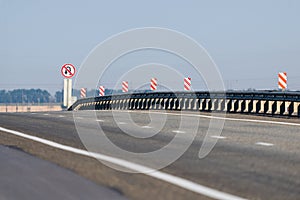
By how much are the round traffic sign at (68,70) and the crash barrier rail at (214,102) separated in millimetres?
2908

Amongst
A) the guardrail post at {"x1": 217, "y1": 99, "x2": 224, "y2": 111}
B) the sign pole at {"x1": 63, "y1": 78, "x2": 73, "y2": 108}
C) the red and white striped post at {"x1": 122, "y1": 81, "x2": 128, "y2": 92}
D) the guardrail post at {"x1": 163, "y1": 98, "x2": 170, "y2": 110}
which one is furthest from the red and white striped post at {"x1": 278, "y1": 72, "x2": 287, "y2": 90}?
the red and white striped post at {"x1": 122, "y1": 81, "x2": 128, "y2": 92}

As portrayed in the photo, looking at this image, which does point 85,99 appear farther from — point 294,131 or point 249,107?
point 294,131

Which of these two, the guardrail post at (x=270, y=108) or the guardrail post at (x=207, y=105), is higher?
the guardrail post at (x=270, y=108)

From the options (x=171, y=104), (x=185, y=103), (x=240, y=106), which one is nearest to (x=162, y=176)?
(x=240, y=106)

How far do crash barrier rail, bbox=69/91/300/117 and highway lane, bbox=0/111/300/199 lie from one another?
21.6ft

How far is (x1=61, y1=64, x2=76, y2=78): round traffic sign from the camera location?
33.3 m

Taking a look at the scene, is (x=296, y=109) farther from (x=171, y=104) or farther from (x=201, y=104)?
(x=171, y=104)

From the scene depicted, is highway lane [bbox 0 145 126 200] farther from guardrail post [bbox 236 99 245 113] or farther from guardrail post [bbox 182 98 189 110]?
guardrail post [bbox 182 98 189 110]

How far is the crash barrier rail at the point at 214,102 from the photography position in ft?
70.2

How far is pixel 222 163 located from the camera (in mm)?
8695

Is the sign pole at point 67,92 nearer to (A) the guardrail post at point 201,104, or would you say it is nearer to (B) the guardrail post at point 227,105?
(A) the guardrail post at point 201,104

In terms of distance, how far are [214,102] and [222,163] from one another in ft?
54.9

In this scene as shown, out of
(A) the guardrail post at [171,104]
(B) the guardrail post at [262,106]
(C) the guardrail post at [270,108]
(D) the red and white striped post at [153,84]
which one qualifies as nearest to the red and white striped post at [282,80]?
(B) the guardrail post at [262,106]

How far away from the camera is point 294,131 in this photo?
14.9 meters
